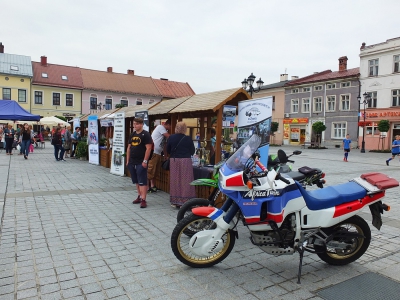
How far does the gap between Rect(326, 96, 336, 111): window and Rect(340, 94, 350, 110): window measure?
1032mm

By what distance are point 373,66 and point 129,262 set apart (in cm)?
3694

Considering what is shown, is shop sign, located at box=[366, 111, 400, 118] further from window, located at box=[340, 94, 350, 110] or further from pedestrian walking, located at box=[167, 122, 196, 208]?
pedestrian walking, located at box=[167, 122, 196, 208]

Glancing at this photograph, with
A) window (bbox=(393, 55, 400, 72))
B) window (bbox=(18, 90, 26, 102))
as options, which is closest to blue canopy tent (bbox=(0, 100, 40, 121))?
window (bbox=(18, 90, 26, 102))

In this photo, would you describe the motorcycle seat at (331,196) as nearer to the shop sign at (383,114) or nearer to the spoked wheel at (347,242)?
the spoked wheel at (347,242)

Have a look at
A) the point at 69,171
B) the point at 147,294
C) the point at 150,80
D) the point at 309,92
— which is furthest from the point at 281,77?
the point at 147,294

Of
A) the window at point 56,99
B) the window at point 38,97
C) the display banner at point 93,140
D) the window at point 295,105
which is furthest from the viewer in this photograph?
the window at point 56,99

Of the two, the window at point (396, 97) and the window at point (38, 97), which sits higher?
the window at point (38, 97)

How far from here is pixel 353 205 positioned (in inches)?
138

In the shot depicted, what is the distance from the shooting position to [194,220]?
3527 millimetres

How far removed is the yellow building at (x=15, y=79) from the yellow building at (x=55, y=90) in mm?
952

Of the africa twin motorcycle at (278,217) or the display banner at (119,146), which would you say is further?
the display banner at (119,146)

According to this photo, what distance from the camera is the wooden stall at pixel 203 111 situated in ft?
20.4

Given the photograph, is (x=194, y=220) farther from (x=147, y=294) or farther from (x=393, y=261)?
(x=393, y=261)

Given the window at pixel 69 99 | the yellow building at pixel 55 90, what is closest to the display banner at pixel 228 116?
the yellow building at pixel 55 90
